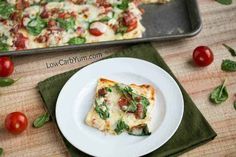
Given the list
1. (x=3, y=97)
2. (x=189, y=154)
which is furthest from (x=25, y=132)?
(x=189, y=154)

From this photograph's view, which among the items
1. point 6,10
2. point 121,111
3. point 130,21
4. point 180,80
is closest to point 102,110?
point 121,111

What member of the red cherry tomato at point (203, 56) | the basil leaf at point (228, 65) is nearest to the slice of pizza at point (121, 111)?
the red cherry tomato at point (203, 56)

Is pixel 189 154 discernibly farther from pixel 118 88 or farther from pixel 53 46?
pixel 53 46

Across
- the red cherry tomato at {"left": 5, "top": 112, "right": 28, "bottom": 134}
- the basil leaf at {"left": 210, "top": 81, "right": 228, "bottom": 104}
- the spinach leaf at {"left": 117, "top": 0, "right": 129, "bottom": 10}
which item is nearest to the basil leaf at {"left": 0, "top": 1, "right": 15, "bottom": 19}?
the spinach leaf at {"left": 117, "top": 0, "right": 129, "bottom": 10}

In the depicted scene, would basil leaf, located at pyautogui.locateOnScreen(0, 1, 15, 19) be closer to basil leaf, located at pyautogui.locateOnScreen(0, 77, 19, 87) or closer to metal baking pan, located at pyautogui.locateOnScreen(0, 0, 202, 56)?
basil leaf, located at pyautogui.locateOnScreen(0, 77, 19, 87)

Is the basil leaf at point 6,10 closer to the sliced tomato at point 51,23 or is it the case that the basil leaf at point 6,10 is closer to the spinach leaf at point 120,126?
the sliced tomato at point 51,23
